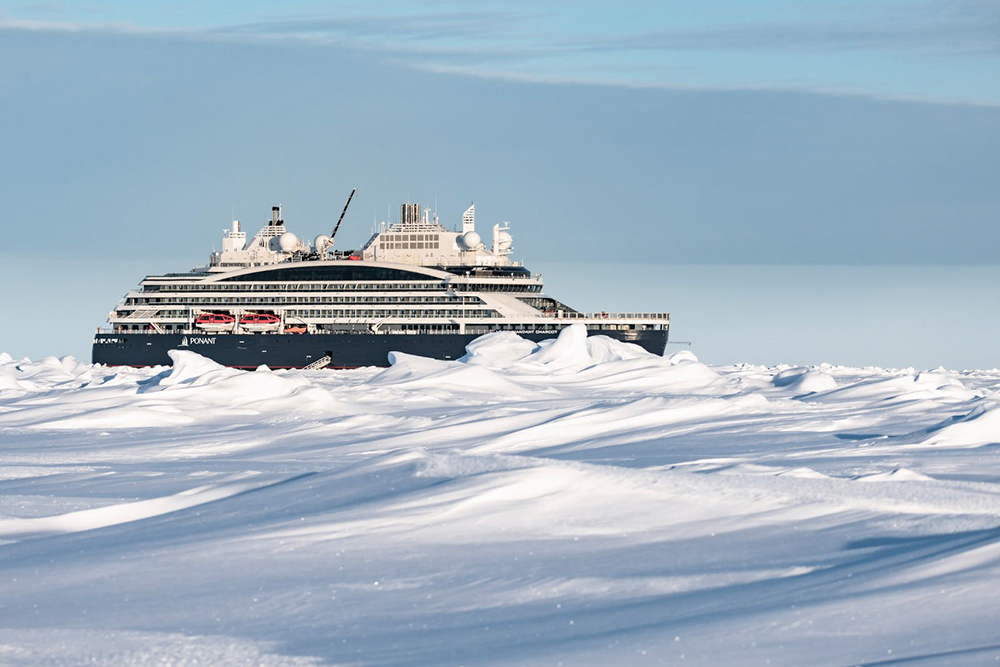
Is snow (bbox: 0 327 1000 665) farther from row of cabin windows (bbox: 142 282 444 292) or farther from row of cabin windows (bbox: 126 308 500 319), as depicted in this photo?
row of cabin windows (bbox: 142 282 444 292)

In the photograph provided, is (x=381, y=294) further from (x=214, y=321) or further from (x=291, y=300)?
(x=214, y=321)

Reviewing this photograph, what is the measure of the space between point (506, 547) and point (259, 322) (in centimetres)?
6154

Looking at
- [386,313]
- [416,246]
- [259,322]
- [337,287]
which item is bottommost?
[259,322]

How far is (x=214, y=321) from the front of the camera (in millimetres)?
72688

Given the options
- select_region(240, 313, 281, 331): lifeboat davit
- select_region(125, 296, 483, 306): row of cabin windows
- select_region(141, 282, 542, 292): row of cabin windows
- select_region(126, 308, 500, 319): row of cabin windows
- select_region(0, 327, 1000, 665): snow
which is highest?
select_region(141, 282, 542, 292): row of cabin windows

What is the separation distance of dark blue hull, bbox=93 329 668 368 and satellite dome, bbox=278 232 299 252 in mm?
7559

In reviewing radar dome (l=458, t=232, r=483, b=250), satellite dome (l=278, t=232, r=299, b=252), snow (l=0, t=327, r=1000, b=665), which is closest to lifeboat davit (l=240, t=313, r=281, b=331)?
satellite dome (l=278, t=232, r=299, b=252)

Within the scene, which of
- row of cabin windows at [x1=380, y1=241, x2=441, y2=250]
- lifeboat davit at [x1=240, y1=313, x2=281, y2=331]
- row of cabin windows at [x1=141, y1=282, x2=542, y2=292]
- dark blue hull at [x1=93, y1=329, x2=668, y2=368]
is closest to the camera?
dark blue hull at [x1=93, y1=329, x2=668, y2=368]

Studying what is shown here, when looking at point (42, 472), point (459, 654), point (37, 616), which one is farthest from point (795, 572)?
point (42, 472)

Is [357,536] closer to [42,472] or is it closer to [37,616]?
[37,616]

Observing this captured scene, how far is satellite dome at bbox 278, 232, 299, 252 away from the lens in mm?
77312

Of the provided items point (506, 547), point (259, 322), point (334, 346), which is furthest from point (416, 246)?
point (506, 547)

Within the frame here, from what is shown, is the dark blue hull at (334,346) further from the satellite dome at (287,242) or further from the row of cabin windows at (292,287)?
the satellite dome at (287,242)

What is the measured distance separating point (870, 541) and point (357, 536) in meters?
4.80
